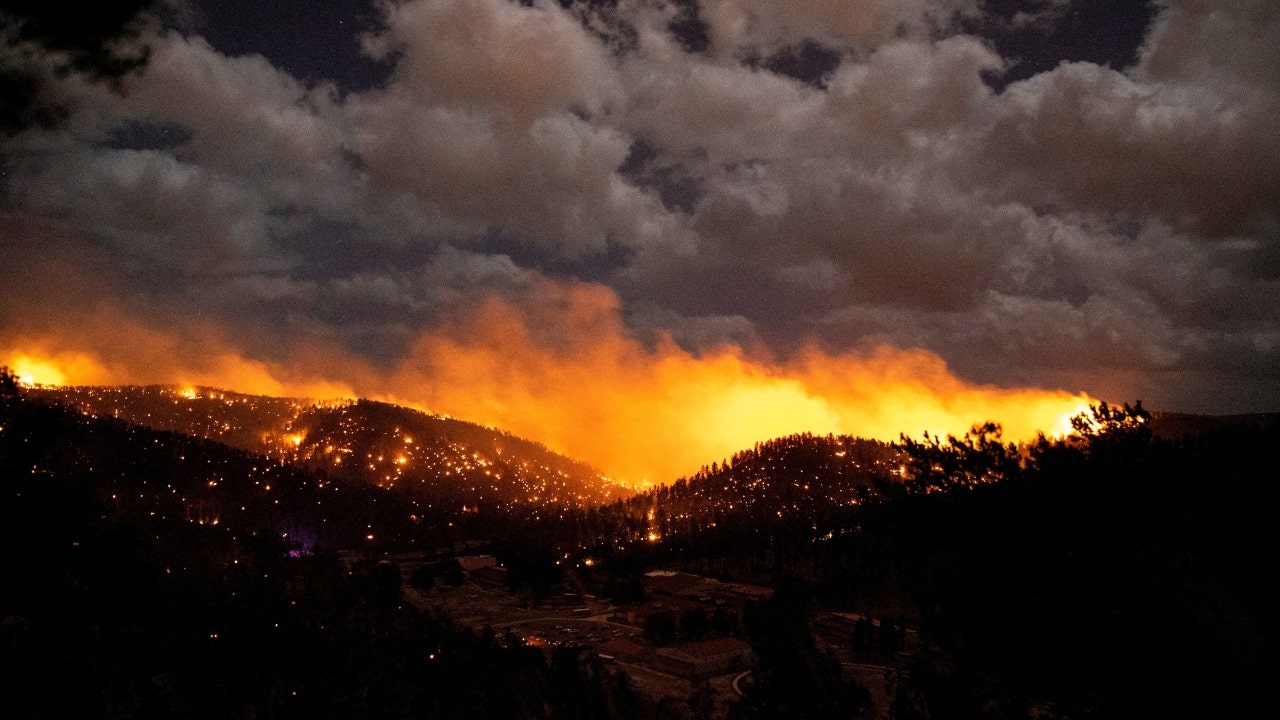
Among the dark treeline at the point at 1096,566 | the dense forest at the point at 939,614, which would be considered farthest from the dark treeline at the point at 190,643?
the dark treeline at the point at 1096,566

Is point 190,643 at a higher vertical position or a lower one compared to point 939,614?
lower

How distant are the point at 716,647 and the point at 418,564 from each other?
3942 inches

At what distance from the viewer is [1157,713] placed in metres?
9.51

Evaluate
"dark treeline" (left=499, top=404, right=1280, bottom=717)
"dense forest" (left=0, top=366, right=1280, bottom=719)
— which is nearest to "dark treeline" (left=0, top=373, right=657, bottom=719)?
"dense forest" (left=0, top=366, right=1280, bottom=719)

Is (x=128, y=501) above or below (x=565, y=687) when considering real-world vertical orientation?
above

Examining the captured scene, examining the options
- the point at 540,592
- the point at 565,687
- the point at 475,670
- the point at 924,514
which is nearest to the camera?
the point at 924,514

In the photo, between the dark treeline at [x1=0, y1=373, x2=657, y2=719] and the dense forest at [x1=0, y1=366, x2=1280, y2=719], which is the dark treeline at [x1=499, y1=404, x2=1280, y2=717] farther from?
the dark treeline at [x1=0, y1=373, x2=657, y2=719]

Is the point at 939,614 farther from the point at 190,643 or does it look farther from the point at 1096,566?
the point at 190,643

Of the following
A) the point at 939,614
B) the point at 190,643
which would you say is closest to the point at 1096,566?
the point at 939,614

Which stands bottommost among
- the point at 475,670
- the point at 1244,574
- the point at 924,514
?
the point at 475,670

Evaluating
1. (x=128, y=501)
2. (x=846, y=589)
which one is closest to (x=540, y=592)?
(x=846, y=589)

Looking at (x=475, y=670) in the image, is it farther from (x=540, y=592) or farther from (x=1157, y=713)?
(x=540, y=592)

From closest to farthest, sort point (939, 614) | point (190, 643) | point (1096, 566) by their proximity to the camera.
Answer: point (1096, 566) < point (939, 614) < point (190, 643)

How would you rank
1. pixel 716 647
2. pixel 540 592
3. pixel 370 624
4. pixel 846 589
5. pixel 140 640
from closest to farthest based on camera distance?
pixel 140 640, pixel 370 624, pixel 716 647, pixel 846 589, pixel 540 592
